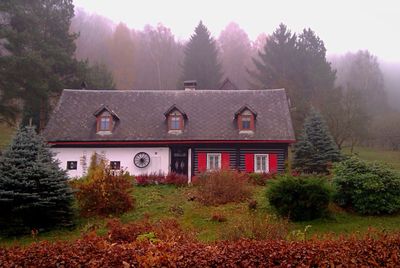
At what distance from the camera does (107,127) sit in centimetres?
2597

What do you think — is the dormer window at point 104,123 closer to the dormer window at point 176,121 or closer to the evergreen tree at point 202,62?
the dormer window at point 176,121

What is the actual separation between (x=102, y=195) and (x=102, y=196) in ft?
0.21

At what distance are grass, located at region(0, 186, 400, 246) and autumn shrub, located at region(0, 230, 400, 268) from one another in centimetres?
399

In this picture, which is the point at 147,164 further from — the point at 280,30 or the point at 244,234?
the point at 280,30

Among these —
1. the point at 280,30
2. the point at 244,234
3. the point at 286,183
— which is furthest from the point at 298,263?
the point at 280,30

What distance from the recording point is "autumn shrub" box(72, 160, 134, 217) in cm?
1423

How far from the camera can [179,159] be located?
2575 centimetres

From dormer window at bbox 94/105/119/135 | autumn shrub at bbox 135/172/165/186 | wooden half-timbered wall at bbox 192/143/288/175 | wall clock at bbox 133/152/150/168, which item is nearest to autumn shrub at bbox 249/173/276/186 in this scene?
wooden half-timbered wall at bbox 192/143/288/175

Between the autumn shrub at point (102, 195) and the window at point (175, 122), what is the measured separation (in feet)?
38.4

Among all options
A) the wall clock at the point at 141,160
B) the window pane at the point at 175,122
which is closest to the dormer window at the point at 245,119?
the window pane at the point at 175,122

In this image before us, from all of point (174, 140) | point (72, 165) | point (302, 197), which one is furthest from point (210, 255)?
point (72, 165)

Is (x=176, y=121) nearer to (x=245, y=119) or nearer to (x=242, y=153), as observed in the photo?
(x=245, y=119)

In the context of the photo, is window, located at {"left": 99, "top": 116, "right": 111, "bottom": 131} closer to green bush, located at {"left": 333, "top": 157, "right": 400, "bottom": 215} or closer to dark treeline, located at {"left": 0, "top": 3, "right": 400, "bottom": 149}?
dark treeline, located at {"left": 0, "top": 3, "right": 400, "bottom": 149}

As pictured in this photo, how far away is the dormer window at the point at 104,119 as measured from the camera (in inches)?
1022
